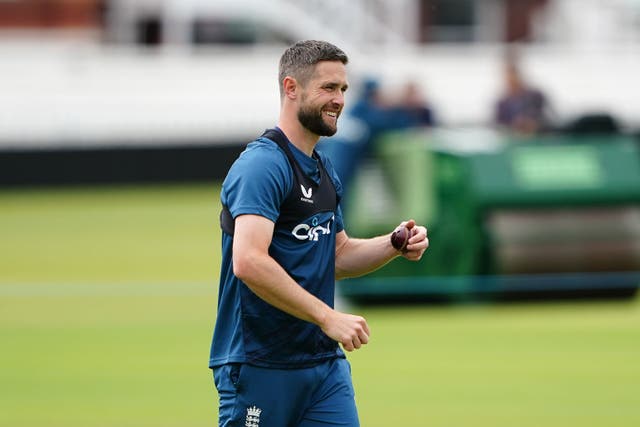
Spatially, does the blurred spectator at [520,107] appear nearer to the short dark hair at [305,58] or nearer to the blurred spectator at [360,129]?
the blurred spectator at [360,129]

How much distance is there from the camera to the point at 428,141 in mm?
15141

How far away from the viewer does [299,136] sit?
5723 millimetres

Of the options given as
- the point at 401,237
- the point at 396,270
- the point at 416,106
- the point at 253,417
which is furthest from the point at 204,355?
the point at 253,417

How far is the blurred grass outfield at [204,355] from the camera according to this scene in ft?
33.0

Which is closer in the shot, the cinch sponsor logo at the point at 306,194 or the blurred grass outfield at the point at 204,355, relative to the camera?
the cinch sponsor logo at the point at 306,194

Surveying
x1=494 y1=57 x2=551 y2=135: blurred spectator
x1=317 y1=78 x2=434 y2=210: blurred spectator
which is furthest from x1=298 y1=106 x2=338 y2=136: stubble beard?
x1=494 y1=57 x2=551 y2=135: blurred spectator

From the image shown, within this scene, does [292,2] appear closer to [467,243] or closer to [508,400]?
[467,243]

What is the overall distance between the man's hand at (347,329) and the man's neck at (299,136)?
2.46ft

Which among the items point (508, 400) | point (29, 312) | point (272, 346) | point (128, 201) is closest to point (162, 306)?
point (29, 312)

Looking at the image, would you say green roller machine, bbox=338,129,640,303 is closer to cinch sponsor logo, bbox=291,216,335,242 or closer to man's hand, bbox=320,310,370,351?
cinch sponsor logo, bbox=291,216,335,242

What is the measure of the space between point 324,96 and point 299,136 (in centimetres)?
20

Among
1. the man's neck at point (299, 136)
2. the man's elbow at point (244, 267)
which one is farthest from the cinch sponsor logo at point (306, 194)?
the man's elbow at point (244, 267)

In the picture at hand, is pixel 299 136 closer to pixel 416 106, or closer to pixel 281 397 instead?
pixel 281 397

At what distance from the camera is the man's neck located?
18.8 ft
